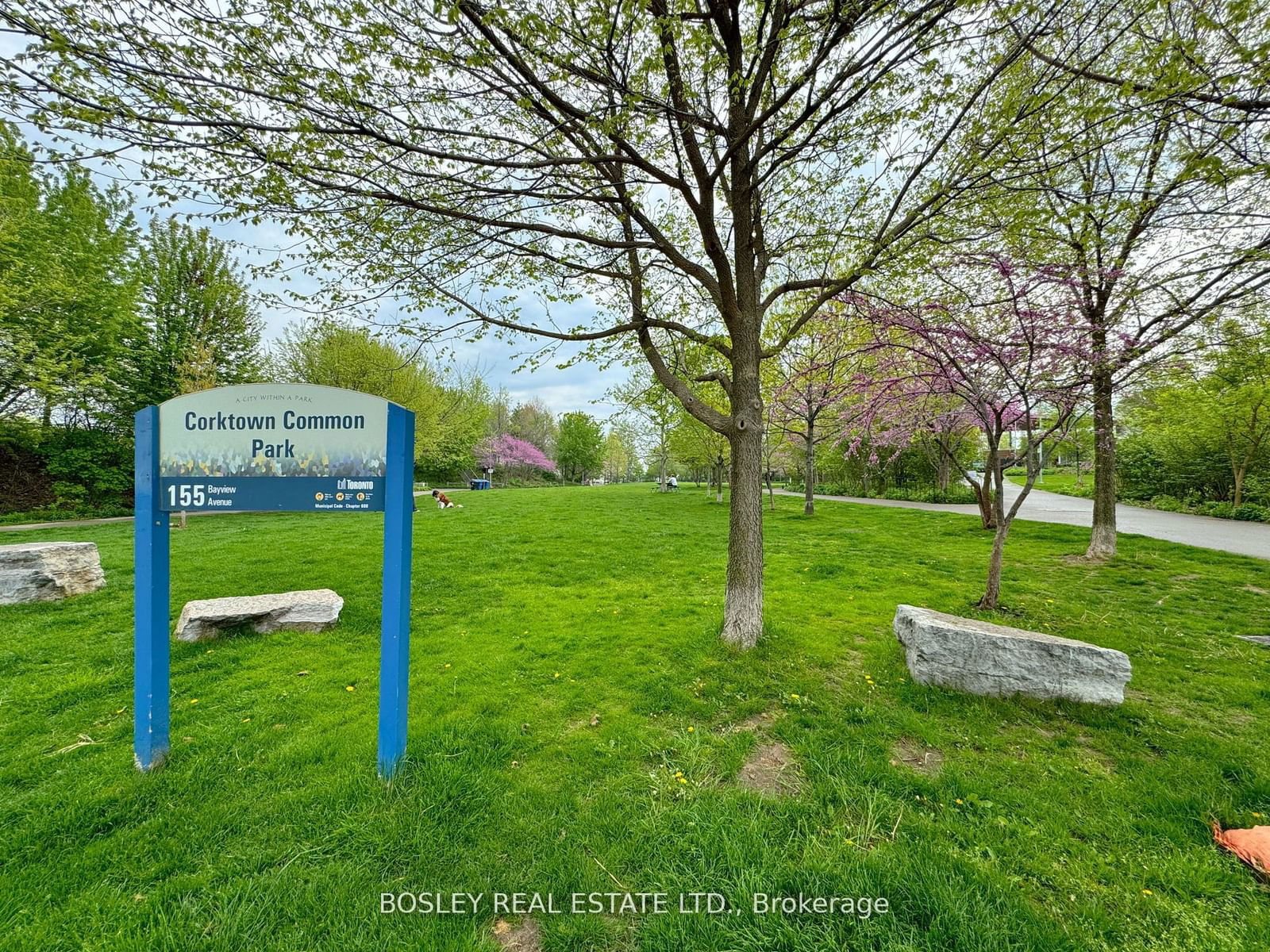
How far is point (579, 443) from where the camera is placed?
4472 centimetres

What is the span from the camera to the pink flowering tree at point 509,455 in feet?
122

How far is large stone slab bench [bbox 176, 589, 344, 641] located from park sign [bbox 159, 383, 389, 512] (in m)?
2.75

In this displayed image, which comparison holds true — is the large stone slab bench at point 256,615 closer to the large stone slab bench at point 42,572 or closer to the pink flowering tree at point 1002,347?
the large stone slab bench at point 42,572

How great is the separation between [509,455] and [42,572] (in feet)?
113

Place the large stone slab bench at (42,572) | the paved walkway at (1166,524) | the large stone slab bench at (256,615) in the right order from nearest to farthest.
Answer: the large stone slab bench at (256,615) < the large stone slab bench at (42,572) < the paved walkway at (1166,524)

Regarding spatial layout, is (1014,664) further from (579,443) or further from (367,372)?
(579,443)

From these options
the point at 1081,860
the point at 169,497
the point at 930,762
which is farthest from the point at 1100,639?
the point at 169,497

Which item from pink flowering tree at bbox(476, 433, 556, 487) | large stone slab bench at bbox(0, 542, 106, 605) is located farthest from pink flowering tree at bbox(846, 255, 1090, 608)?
pink flowering tree at bbox(476, 433, 556, 487)

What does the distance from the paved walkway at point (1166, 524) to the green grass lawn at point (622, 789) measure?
713 cm

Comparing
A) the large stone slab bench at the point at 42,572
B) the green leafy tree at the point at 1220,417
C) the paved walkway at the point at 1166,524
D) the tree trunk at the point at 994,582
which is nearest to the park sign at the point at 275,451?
the large stone slab bench at the point at 42,572

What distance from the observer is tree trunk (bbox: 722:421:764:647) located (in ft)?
14.2

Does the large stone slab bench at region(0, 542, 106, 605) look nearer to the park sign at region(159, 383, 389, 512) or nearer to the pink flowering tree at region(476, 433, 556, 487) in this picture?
the park sign at region(159, 383, 389, 512)

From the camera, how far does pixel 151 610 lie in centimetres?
263

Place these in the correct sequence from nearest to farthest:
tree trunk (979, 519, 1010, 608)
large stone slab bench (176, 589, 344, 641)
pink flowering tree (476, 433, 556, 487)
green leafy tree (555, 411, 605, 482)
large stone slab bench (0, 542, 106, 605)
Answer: large stone slab bench (176, 589, 344, 641) → tree trunk (979, 519, 1010, 608) → large stone slab bench (0, 542, 106, 605) → pink flowering tree (476, 433, 556, 487) → green leafy tree (555, 411, 605, 482)
